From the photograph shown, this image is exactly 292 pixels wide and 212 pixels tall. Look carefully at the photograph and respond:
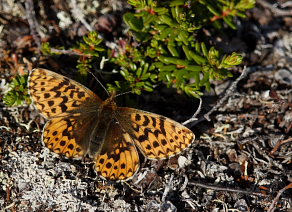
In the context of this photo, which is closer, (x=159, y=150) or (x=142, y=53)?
(x=159, y=150)

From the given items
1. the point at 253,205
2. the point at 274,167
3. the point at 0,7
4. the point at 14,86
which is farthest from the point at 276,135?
the point at 0,7

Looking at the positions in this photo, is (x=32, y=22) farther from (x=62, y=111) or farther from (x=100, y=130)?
(x=100, y=130)

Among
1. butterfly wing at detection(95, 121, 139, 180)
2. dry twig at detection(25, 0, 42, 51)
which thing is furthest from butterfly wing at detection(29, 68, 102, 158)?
dry twig at detection(25, 0, 42, 51)

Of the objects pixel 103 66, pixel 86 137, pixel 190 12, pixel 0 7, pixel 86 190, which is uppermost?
pixel 190 12

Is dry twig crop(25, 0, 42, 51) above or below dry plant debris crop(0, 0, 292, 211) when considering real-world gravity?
above

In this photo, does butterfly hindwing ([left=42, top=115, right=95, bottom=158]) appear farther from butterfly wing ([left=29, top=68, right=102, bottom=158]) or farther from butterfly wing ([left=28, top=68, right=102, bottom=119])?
butterfly wing ([left=28, top=68, right=102, bottom=119])

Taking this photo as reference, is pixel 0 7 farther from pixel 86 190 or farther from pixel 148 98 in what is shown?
pixel 86 190
